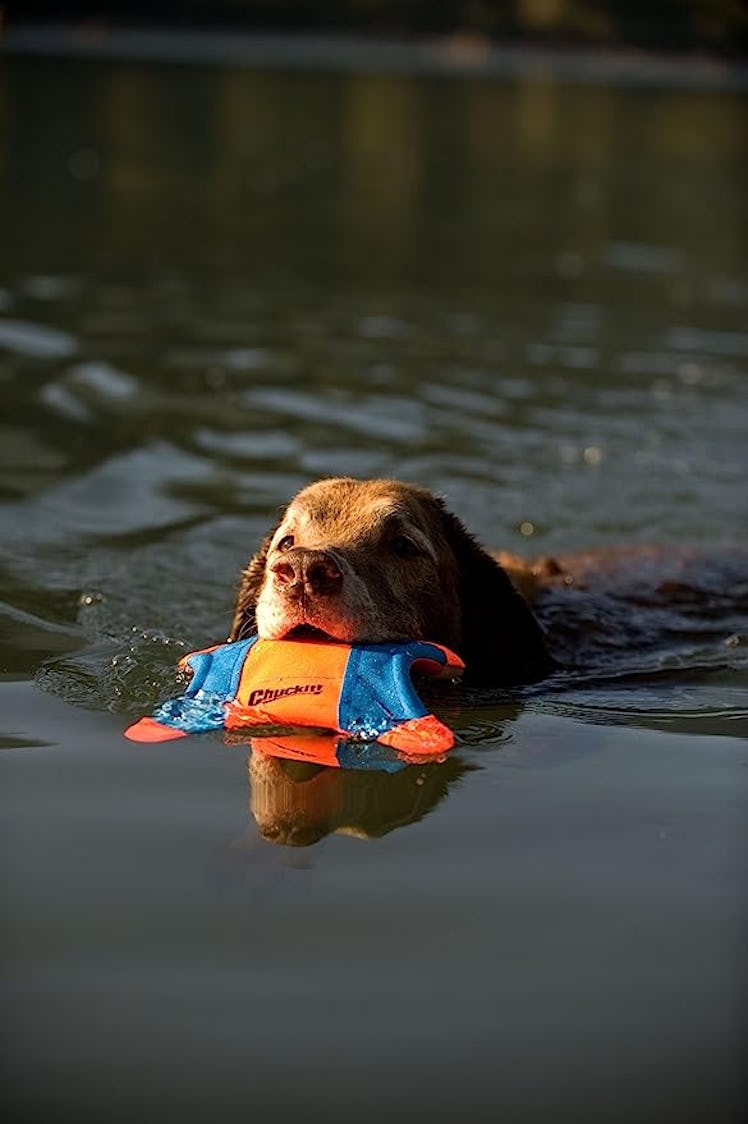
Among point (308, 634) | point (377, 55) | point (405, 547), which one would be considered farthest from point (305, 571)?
point (377, 55)

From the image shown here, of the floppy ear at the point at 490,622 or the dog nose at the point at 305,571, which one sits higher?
the dog nose at the point at 305,571

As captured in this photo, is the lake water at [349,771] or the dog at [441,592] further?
the dog at [441,592]

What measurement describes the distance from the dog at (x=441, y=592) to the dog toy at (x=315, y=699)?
0.35 ft

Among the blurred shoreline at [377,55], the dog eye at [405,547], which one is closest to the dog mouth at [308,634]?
the dog eye at [405,547]

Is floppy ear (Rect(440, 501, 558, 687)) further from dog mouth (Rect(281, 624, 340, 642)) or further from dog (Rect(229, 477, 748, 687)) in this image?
dog mouth (Rect(281, 624, 340, 642))

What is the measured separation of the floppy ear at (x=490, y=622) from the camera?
23.4 feet

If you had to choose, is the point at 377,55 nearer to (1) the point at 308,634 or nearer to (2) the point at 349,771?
(1) the point at 308,634

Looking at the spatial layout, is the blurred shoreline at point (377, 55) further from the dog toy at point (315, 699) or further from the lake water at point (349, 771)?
the dog toy at point (315, 699)

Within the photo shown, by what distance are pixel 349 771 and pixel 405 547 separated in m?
1.22

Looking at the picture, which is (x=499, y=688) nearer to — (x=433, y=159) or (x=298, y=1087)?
(x=298, y=1087)

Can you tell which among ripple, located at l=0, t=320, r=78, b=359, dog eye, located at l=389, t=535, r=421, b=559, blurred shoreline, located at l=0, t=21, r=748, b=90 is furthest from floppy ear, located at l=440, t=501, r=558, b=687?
blurred shoreline, located at l=0, t=21, r=748, b=90

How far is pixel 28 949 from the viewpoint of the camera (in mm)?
4359

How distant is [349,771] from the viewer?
569 cm

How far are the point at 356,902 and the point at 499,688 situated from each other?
2.52 metres
